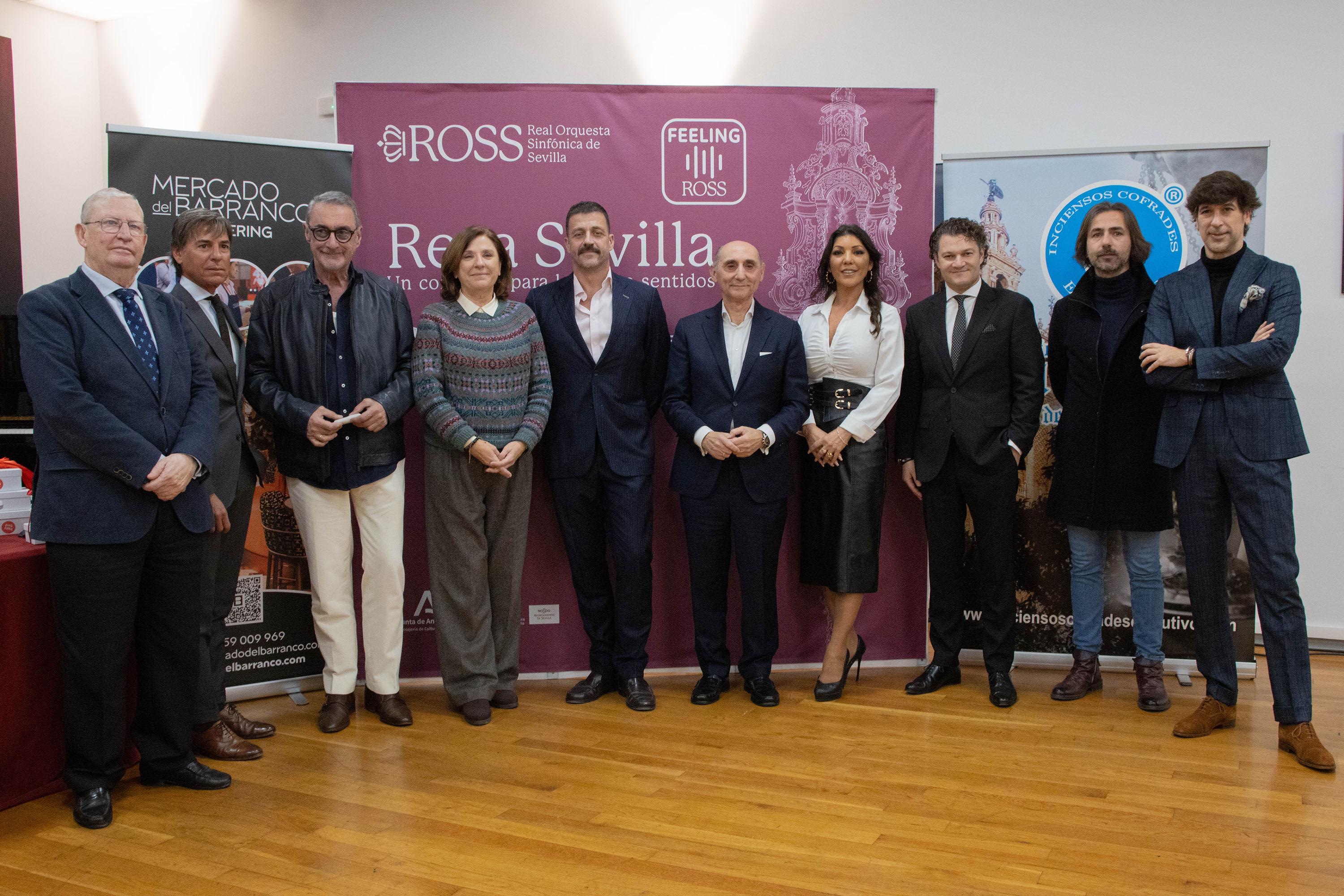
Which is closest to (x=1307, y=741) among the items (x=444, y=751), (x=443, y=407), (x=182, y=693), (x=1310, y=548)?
(x=1310, y=548)

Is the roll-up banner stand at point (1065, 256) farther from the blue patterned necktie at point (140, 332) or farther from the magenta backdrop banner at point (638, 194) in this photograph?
the blue patterned necktie at point (140, 332)

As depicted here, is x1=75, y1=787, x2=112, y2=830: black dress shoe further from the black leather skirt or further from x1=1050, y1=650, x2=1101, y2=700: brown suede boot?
x1=1050, y1=650, x2=1101, y2=700: brown suede boot

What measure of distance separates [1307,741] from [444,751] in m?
2.73

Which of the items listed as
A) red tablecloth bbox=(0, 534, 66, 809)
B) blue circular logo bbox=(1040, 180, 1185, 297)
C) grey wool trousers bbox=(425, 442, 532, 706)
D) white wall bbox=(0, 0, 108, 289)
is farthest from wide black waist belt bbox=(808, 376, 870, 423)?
white wall bbox=(0, 0, 108, 289)

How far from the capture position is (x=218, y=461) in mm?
3117

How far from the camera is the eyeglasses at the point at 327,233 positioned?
11.2ft

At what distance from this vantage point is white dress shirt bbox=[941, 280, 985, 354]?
3.76 metres

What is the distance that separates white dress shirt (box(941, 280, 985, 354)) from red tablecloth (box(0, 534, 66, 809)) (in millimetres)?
3087

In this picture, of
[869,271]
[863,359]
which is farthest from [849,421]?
[869,271]

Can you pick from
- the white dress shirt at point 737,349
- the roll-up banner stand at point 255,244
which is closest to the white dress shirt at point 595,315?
the white dress shirt at point 737,349

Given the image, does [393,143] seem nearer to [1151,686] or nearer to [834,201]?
[834,201]

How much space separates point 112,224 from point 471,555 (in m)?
1.58

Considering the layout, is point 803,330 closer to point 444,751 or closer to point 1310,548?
point 444,751

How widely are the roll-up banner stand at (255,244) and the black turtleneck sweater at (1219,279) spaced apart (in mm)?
3213
